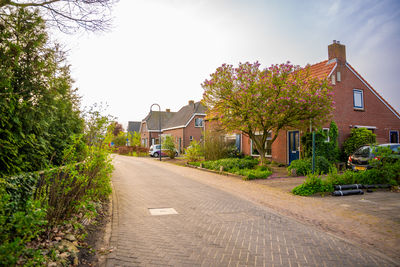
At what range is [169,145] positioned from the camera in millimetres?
27625

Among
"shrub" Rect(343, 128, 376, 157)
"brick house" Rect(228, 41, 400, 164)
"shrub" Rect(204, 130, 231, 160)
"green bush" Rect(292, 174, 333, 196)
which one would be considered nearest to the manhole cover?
"green bush" Rect(292, 174, 333, 196)

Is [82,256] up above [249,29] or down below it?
below

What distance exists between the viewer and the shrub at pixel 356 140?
16875 mm

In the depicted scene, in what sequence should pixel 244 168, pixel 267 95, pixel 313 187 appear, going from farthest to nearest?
pixel 244 168, pixel 267 95, pixel 313 187

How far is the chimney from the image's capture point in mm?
18281

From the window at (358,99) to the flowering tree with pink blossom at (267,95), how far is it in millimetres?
5659

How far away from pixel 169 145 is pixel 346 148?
54.7ft

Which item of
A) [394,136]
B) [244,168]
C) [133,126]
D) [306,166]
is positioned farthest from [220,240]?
[133,126]

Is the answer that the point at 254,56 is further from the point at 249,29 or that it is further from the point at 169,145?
the point at 169,145

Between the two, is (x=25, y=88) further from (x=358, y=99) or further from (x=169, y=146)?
(x=169, y=146)

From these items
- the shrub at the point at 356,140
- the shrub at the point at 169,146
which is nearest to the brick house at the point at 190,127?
the shrub at the point at 169,146

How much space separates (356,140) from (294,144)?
3.92m

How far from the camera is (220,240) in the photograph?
4.82 metres

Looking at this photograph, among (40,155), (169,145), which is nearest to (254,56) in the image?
(40,155)
